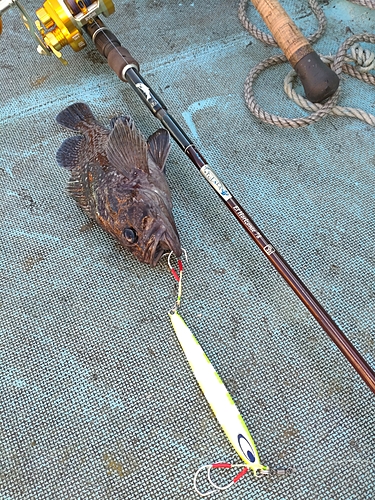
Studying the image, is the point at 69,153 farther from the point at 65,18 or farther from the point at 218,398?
the point at 218,398

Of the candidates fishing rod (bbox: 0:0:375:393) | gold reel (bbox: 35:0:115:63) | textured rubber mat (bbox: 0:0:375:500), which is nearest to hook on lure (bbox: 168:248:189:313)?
textured rubber mat (bbox: 0:0:375:500)

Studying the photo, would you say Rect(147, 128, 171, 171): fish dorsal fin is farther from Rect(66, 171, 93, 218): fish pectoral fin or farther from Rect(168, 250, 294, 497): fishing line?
Rect(168, 250, 294, 497): fishing line

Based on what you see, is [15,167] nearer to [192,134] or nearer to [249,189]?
[192,134]

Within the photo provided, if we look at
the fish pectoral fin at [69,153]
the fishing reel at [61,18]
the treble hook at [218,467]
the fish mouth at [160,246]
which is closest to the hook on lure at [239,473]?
the treble hook at [218,467]

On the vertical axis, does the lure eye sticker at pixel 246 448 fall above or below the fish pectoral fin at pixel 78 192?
below

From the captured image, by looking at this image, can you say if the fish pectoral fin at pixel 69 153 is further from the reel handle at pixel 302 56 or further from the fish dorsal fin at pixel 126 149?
the reel handle at pixel 302 56

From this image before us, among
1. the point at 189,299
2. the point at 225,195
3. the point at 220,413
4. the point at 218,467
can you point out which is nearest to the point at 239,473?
the point at 218,467
